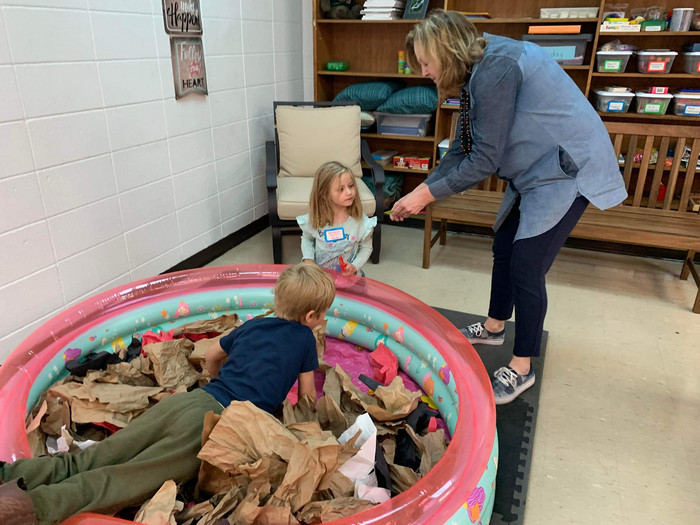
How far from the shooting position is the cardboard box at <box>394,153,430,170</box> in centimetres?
416

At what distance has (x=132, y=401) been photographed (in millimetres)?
1867

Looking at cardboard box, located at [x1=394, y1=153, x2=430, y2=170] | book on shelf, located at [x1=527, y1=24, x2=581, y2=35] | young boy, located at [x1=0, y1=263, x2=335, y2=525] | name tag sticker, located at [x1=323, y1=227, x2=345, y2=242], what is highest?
book on shelf, located at [x1=527, y1=24, x2=581, y2=35]

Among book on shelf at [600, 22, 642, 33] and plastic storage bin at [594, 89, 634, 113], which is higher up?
book on shelf at [600, 22, 642, 33]

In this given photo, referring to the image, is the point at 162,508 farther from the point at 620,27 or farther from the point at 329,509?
the point at 620,27

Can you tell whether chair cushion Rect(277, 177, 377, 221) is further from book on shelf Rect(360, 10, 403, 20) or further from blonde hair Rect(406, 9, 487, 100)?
blonde hair Rect(406, 9, 487, 100)

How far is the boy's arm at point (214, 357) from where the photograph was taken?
1853 millimetres

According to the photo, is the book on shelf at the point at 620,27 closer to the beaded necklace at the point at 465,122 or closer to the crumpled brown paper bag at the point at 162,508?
the beaded necklace at the point at 465,122

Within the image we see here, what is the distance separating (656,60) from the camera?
A: 11.0 feet

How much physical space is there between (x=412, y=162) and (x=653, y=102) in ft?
5.63

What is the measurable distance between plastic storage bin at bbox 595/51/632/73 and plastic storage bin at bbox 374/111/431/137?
4.03ft

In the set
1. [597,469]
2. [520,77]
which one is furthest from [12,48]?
[597,469]

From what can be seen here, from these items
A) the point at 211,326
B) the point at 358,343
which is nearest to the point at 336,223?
the point at 358,343

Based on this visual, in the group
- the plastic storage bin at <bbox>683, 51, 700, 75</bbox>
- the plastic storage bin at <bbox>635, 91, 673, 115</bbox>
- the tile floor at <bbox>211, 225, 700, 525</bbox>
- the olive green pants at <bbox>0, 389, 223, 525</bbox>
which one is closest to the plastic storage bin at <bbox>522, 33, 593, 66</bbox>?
the plastic storage bin at <bbox>635, 91, 673, 115</bbox>

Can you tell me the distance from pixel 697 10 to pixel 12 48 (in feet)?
12.9
